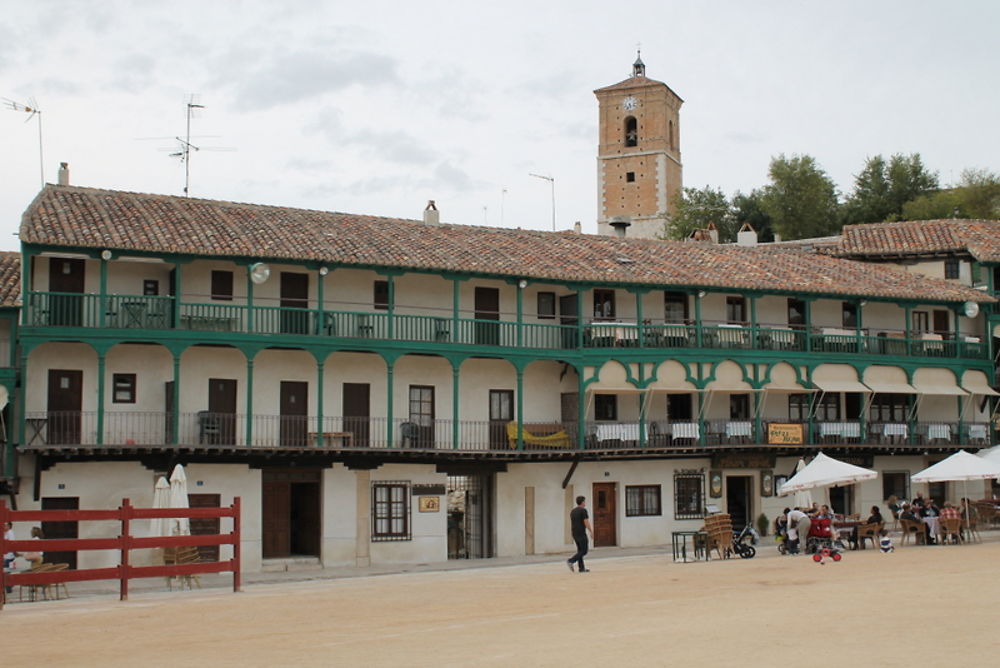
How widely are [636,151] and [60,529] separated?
63.3m

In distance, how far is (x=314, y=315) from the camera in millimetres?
32750

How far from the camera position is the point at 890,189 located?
70375mm

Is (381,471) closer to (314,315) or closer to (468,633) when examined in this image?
(314,315)

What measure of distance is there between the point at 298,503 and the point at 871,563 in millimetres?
15323

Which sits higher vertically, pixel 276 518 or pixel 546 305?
pixel 546 305

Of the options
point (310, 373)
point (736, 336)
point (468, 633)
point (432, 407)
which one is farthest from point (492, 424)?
point (468, 633)

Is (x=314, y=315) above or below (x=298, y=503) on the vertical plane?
above

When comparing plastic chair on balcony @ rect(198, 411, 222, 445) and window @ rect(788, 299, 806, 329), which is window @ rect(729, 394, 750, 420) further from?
plastic chair on balcony @ rect(198, 411, 222, 445)

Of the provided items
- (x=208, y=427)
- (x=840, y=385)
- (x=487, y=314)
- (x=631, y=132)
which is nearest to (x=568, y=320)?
(x=487, y=314)

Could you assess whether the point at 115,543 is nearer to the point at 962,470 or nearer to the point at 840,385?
the point at 962,470

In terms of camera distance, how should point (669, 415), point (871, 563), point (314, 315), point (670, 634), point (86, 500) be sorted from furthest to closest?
point (669, 415) < point (314, 315) < point (86, 500) < point (871, 563) < point (670, 634)

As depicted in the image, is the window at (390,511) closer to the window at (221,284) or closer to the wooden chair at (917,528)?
the window at (221,284)

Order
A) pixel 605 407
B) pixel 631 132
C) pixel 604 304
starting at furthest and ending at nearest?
pixel 631 132 → pixel 604 304 → pixel 605 407

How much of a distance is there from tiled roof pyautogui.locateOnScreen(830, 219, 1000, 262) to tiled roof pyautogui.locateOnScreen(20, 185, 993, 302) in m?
2.40
